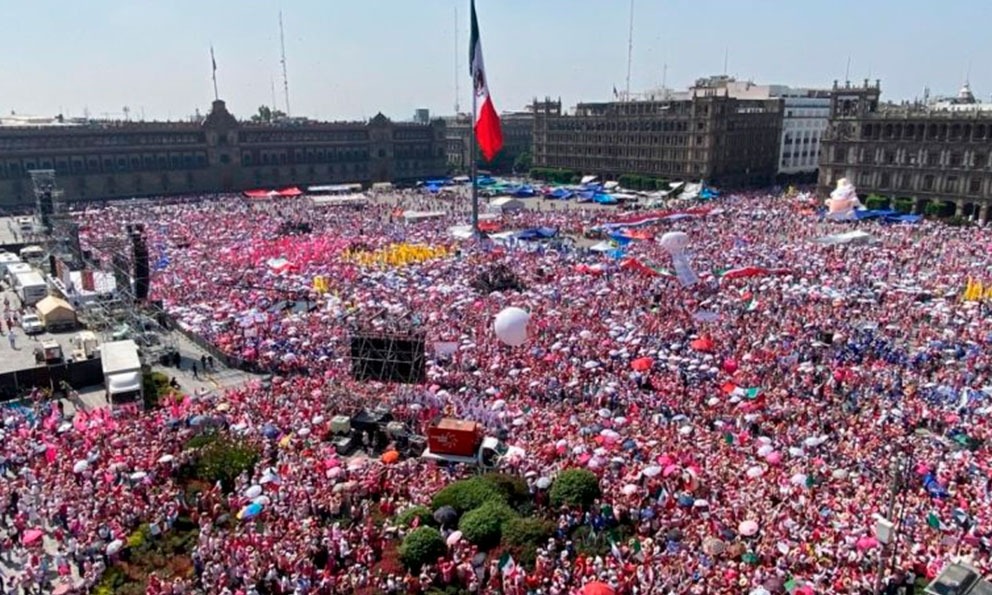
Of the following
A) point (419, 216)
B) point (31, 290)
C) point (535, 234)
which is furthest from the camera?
point (419, 216)

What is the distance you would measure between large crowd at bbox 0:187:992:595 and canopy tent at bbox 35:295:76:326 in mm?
5290

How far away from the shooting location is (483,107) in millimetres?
54375

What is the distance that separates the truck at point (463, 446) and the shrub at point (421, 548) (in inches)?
182

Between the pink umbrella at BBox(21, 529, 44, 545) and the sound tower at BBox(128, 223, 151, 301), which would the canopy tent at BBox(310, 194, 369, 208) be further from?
the pink umbrella at BBox(21, 529, 44, 545)

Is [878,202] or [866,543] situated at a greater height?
[878,202]

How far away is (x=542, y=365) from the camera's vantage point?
31156 mm

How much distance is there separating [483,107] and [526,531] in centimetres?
4030

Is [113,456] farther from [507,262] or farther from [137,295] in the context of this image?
[507,262]

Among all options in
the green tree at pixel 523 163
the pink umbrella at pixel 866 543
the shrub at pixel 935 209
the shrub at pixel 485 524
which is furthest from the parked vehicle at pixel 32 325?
the green tree at pixel 523 163

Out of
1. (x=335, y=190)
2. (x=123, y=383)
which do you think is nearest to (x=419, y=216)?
(x=335, y=190)

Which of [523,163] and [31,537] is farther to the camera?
[523,163]

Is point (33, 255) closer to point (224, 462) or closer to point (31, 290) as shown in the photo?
point (31, 290)

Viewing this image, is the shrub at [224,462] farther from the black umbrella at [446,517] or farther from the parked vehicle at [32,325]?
the parked vehicle at [32,325]

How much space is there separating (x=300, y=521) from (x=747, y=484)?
1232cm
